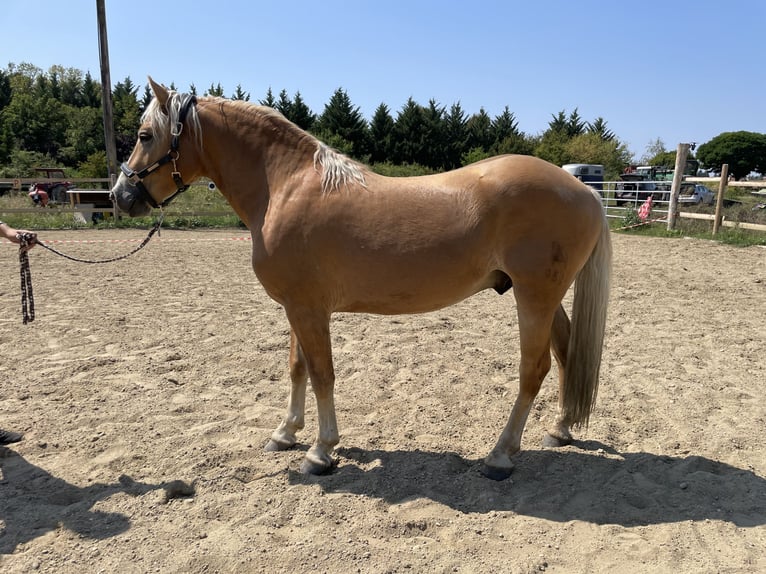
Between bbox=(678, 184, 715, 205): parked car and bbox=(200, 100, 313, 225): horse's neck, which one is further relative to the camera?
bbox=(678, 184, 715, 205): parked car

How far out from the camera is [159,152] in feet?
9.74

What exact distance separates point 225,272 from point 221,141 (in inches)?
232

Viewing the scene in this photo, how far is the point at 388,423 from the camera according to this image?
11.6 ft

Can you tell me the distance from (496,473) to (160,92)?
294cm

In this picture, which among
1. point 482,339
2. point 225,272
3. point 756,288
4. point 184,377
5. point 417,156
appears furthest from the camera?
point 417,156

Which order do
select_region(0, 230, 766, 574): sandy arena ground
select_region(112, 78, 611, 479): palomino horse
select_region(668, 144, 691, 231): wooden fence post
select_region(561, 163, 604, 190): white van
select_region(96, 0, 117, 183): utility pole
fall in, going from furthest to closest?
select_region(561, 163, 604, 190): white van
select_region(96, 0, 117, 183): utility pole
select_region(668, 144, 691, 231): wooden fence post
select_region(112, 78, 611, 479): palomino horse
select_region(0, 230, 766, 574): sandy arena ground

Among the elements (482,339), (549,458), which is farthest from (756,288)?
(549,458)

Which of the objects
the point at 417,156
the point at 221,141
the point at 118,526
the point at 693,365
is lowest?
the point at 118,526

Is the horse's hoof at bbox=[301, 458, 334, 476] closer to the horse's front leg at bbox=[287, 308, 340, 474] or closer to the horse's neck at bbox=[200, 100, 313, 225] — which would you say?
the horse's front leg at bbox=[287, 308, 340, 474]

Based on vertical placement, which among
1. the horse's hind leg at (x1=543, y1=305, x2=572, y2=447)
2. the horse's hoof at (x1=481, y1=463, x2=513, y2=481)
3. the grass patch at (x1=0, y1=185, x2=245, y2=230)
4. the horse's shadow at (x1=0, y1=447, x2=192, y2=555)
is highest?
the grass patch at (x1=0, y1=185, x2=245, y2=230)

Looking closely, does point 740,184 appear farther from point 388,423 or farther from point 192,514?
point 192,514

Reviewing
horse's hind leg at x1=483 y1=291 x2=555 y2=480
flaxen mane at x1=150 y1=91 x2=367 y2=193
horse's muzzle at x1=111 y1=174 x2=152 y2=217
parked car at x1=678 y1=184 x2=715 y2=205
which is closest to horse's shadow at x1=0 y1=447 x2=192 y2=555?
horse's muzzle at x1=111 y1=174 x2=152 y2=217

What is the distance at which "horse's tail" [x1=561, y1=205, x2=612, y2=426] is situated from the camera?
3.05m

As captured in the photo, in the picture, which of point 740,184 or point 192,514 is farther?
point 740,184
